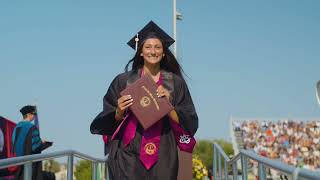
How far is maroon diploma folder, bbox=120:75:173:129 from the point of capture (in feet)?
10.6

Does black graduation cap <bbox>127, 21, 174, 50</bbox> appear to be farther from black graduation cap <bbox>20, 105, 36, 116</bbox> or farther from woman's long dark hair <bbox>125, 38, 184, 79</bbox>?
black graduation cap <bbox>20, 105, 36, 116</bbox>

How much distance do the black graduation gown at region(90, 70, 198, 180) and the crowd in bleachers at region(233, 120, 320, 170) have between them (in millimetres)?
30917

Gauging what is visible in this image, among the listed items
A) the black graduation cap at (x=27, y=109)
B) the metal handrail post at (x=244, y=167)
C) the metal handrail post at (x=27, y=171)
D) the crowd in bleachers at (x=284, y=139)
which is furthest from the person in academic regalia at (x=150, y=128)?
the crowd in bleachers at (x=284, y=139)

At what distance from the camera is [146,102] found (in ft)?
10.8

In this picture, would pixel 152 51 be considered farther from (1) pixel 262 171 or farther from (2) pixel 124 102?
(1) pixel 262 171

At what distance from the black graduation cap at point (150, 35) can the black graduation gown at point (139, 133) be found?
0.30 meters

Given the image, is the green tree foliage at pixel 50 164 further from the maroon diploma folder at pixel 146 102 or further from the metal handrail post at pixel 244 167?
the metal handrail post at pixel 244 167

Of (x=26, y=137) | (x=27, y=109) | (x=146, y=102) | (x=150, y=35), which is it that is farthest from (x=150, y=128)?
(x=27, y=109)

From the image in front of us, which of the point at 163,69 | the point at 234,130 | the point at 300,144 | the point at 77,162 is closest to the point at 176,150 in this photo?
the point at 163,69

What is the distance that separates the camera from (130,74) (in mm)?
3621

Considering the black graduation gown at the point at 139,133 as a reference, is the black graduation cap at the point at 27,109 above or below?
above

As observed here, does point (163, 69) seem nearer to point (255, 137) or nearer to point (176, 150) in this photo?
point (176, 150)

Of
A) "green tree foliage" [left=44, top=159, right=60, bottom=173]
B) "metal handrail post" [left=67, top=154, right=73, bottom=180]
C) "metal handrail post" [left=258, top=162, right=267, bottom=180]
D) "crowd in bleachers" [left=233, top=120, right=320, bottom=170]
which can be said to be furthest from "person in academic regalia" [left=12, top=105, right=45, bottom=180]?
"crowd in bleachers" [left=233, top=120, right=320, bottom=170]

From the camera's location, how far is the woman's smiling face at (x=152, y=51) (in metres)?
3.54
